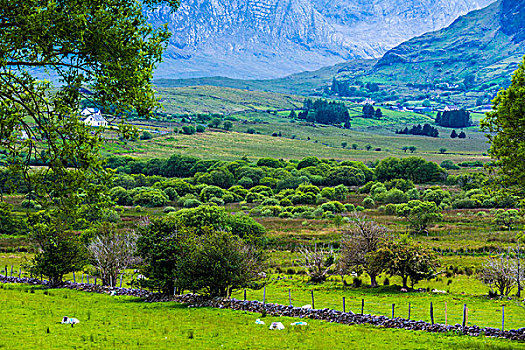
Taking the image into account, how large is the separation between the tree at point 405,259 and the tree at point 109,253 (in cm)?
2155

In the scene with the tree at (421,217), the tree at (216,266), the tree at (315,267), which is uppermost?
the tree at (216,266)

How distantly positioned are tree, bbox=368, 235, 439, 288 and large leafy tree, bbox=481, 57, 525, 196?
2019cm

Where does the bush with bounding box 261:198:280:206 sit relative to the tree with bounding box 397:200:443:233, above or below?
below

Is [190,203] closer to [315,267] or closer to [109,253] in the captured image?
[315,267]

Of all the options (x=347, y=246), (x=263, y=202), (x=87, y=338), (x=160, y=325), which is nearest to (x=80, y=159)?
(x=87, y=338)

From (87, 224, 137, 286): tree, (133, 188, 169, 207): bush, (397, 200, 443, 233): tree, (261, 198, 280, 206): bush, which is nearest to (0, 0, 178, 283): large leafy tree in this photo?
(87, 224, 137, 286): tree

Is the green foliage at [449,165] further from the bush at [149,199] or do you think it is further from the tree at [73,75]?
the tree at [73,75]

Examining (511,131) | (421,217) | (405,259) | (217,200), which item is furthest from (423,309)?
(217,200)

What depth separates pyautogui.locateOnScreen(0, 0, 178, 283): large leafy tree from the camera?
11773 mm

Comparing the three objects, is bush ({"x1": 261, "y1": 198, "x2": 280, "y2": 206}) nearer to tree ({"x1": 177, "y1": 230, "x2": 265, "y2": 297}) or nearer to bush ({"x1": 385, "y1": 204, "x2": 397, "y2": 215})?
bush ({"x1": 385, "y1": 204, "x2": 397, "y2": 215})

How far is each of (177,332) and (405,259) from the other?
71.0ft

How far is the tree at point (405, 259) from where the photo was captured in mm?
39625

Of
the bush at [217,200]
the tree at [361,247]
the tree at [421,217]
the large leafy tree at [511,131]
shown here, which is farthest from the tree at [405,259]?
the bush at [217,200]

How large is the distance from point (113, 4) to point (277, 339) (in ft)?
54.9
